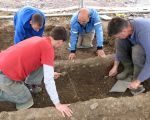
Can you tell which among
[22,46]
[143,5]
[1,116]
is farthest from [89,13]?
[143,5]

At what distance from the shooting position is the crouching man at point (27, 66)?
3859mm

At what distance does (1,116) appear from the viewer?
4012mm

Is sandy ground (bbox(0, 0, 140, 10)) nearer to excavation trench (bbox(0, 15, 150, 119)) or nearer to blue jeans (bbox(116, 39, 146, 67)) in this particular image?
excavation trench (bbox(0, 15, 150, 119))

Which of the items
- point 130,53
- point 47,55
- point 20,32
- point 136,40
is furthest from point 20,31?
point 136,40

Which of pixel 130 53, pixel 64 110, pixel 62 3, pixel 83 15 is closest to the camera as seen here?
pixel 64 110

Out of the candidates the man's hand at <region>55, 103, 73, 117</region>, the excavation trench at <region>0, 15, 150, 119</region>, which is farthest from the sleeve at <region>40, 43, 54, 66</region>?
the excavation trench at <region>0, 15, 150, 119</region>

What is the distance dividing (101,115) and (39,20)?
1.66 m

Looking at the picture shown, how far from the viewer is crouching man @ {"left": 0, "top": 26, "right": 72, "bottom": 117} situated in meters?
3.86

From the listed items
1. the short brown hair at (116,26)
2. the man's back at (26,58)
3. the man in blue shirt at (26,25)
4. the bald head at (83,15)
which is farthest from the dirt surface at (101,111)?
the bald head at (83,15)

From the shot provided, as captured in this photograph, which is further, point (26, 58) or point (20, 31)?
point (20, 31)

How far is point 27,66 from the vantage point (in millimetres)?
4113

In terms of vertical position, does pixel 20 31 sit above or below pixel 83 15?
below

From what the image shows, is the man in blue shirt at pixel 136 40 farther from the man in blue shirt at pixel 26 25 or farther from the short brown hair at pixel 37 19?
the man in blue shirt at pixel 26 25

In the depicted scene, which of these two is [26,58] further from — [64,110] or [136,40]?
[136,40]
